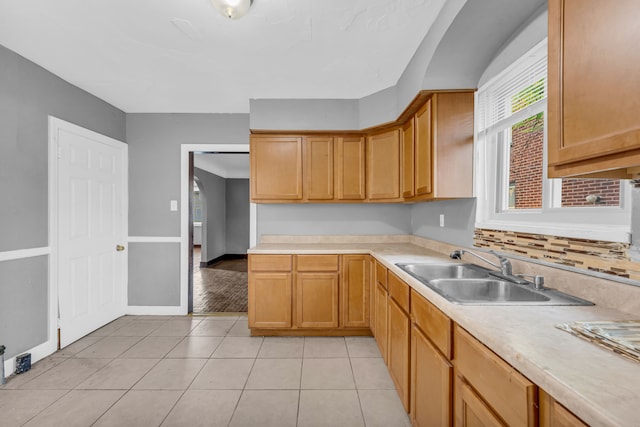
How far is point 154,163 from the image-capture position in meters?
3.58

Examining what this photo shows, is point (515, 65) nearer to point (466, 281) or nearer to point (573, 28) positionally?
point (573, 28)

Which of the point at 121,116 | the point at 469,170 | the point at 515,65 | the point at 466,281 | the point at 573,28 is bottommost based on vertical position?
the point at 466,281

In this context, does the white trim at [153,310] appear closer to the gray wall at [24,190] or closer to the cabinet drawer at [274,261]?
the gray wall at [24,190]

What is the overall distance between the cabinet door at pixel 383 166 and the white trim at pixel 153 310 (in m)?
2.68

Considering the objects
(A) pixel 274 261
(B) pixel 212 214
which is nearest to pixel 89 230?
(A) pixel 274 261

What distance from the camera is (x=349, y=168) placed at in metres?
3.19

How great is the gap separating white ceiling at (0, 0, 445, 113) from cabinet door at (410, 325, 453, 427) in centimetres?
196

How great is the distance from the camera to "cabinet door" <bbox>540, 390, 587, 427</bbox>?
626mm

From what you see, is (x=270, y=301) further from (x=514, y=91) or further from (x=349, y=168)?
(x=514, y=91)

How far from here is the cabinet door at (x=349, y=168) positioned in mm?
3180

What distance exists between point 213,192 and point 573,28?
7437 mm

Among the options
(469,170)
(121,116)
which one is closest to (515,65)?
(469,170)

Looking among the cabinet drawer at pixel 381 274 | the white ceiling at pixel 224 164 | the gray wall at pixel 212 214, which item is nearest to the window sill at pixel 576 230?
the cabinet drawer at pixel 381 274

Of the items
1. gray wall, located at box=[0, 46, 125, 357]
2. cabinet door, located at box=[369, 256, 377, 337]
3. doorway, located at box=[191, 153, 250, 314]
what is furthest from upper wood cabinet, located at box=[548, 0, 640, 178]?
doorway, located at box=[191, 153, 250, 314]
